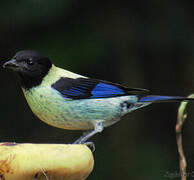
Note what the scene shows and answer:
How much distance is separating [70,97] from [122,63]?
7.06ft

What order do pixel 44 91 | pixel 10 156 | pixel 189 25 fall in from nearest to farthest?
pixel 10 156, pixel 44 91, pixel 189 25

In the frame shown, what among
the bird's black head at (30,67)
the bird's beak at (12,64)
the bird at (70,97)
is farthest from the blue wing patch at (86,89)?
the bird's beak at (12,64)

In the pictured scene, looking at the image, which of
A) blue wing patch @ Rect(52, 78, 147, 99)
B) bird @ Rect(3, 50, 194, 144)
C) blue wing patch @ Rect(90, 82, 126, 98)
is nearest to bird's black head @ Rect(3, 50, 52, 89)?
bird @ Rect(3, 50, 194, 144)

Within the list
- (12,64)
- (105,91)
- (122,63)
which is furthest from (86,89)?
(122,63)

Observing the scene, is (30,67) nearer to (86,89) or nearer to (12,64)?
(12,64)

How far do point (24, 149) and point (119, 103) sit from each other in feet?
5.12

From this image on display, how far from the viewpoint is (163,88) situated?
5.57 meters

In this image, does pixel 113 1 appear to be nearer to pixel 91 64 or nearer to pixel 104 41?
pixel 104 41

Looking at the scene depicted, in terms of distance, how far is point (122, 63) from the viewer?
545cm

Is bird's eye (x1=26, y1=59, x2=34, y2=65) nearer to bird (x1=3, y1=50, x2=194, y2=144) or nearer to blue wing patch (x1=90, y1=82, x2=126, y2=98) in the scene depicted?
bird (x1=3, y1=50, x2=194, y2=144)

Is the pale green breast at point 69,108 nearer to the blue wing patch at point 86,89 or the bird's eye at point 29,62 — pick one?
the blue wing patch at point 86,89

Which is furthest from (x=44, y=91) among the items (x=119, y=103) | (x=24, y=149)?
(x=24, y=149)

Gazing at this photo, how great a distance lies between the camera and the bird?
3.27 meters

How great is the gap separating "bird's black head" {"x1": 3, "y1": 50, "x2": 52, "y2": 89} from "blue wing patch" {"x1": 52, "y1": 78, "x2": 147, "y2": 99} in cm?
14
